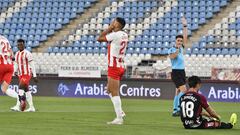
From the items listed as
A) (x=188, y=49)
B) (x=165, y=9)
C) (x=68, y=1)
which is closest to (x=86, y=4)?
(x=68, y=1)

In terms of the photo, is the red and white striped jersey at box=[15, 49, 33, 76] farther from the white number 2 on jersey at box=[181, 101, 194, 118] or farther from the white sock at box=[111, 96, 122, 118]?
the white number 2 on jersey at box=[181, 101, 194, 118]

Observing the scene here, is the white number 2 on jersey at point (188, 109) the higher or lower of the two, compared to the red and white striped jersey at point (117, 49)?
lower

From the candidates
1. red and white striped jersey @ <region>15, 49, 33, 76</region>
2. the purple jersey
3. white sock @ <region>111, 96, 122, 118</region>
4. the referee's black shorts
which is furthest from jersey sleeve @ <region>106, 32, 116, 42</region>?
red and white striped jersey @ <region>15, 49, 33, 76</region>

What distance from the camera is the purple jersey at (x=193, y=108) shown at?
39.6 ft

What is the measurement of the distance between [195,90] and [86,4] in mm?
29340

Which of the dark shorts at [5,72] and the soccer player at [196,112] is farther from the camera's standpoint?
the dark shorts at [5,72]

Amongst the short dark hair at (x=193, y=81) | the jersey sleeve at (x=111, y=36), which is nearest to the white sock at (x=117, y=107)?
the jersey sleeve at (x=111, y=36)

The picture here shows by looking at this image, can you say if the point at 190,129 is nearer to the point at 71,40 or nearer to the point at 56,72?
the point at 56,72

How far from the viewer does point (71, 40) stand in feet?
128

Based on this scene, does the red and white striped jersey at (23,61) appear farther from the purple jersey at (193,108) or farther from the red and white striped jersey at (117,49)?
the purple jersey at (193,108)

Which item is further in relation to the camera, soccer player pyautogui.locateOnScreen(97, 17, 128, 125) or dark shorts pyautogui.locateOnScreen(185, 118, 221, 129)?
soccer player pyautogui.locateOnScreen(97, 17, 128, 125)

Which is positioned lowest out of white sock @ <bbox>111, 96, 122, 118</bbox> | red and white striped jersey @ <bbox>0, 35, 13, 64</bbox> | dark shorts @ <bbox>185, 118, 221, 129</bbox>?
dark shorts @ <bbox>185, 118, 221, 129</bbox>

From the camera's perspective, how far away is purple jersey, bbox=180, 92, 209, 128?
12.1 metres

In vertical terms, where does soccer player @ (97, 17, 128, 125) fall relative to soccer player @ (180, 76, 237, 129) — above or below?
above
